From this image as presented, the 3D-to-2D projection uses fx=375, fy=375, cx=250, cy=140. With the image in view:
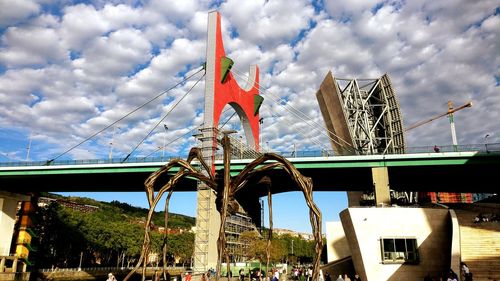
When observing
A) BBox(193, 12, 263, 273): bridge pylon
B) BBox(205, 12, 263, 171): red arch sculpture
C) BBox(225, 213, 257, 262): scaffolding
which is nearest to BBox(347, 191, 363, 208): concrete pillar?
BBox(225, 213, 257, 262): scaffolding

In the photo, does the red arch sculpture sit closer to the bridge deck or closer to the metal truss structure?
the bridge deck

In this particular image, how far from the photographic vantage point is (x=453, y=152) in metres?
38.5

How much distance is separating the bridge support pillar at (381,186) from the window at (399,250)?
367 inches

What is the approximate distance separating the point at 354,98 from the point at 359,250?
1679 inches

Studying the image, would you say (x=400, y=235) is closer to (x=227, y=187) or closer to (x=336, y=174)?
(x=336, y=174)

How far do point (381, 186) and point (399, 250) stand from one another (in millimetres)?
12019

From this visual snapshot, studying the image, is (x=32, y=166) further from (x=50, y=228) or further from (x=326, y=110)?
(x=326, y=110)

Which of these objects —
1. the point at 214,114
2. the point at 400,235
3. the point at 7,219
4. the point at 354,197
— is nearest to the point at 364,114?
the point at 354,197

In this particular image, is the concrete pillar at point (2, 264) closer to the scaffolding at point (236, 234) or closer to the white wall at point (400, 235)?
the scaffolding at point (236, 234)

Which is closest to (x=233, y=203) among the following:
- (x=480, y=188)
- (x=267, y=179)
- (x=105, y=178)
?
(x=267, y=179)

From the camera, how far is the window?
28.0m

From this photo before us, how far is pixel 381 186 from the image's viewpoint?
130ft

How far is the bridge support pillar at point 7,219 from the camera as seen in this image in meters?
50.8

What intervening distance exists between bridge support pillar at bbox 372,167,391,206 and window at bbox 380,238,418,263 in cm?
931
